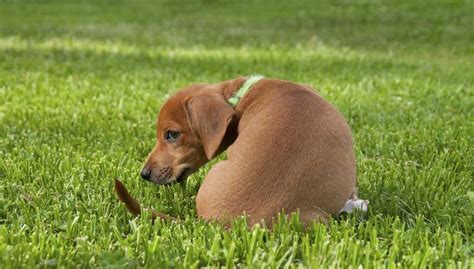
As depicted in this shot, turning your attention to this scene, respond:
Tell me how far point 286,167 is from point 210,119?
74 centimetres

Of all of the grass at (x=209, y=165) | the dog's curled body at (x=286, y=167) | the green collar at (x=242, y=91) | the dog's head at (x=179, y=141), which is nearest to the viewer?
the grass at (x=209, y=165)

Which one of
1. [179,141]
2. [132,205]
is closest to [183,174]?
[179,141]

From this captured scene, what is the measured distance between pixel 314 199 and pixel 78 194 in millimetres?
1567

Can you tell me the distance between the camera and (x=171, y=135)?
4.62 m

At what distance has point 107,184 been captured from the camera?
15.2ft

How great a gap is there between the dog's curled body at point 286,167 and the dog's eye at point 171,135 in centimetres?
48

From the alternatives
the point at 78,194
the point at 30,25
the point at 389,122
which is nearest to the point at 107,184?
the point at 78,194

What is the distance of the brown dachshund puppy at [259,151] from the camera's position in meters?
3.69

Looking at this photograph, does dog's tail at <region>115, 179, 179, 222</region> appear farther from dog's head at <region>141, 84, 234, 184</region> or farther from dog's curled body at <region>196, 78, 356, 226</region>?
dog's head at <region>141, 84, 234, 184</region>

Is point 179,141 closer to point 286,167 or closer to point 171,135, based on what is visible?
point 171,135

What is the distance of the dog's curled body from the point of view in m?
3.68

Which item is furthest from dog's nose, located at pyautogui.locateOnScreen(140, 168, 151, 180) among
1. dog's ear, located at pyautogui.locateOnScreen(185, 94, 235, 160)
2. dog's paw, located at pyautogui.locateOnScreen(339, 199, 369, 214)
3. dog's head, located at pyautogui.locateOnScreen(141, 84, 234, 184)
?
dog's paw, located at pyautogui.locateOnScreen(339, 199, 369, 214)

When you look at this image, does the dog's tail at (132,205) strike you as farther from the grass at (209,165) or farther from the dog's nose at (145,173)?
the dog's nose at (145,173)

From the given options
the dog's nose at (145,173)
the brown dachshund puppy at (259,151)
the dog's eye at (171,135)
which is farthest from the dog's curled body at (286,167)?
the dog's nose at (145,173)
